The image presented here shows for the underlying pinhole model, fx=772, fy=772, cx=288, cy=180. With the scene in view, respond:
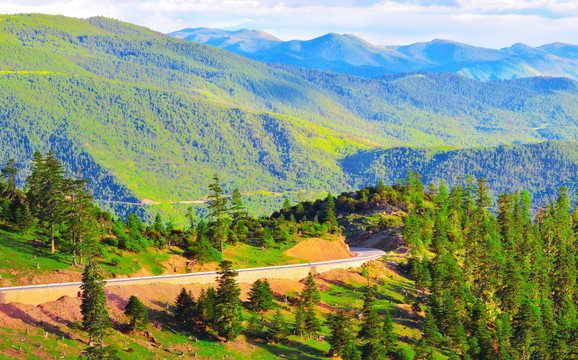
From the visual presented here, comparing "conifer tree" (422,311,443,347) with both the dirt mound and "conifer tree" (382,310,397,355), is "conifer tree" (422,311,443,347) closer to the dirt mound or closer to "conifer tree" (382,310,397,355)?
"conifer tree" (382,310,397,355)

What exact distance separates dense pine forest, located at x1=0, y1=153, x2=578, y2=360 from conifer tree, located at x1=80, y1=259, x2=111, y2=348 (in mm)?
161

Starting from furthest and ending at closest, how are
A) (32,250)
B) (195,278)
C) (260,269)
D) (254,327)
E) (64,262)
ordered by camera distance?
(260,269)
(195,278)
(32,250)
(64,262)
(254,327)

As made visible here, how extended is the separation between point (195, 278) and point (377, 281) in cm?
4029

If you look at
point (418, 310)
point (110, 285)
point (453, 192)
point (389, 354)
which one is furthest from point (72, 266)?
point (453, 192)

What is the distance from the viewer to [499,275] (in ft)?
508

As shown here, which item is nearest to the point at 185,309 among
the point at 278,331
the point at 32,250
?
the point at 278,331

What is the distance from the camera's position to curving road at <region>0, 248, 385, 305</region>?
90.2 metres

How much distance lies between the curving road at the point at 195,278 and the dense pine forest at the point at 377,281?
297 centimetres

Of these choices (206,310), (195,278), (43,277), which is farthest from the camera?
(195,278)

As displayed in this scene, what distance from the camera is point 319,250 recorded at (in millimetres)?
145875

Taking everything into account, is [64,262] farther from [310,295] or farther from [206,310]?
[310,295]

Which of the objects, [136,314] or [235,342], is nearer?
[136,314]

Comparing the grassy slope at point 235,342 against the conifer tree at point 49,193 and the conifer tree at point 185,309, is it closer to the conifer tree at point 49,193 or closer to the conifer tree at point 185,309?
the conifer tree at point 185,309

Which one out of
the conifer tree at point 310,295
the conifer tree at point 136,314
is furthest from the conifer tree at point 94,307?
the conifer tree at point 310,295
